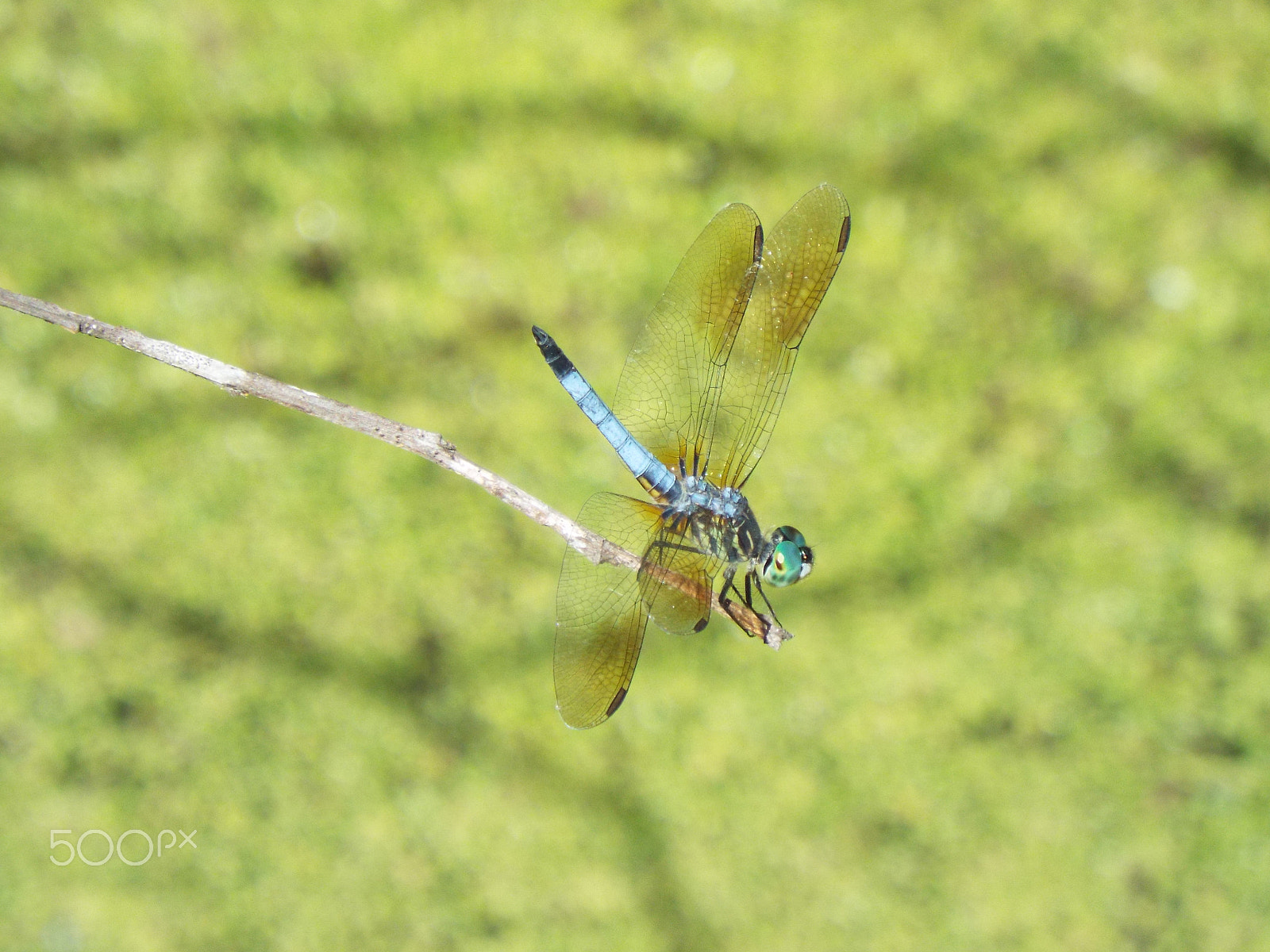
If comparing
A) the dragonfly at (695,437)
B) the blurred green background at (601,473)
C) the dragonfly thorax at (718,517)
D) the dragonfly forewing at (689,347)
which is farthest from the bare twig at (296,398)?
the blurred green background at (601,473)

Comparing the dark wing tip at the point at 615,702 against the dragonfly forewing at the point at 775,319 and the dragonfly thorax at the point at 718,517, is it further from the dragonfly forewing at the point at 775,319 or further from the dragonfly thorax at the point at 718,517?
the dragonfly forewing at the point at 775,319

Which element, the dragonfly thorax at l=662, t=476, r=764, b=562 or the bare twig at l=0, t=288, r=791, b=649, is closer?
the bare twig at l=0, t=288, r=791, b=649

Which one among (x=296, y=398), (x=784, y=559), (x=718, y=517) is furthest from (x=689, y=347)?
(x=296, y=398)

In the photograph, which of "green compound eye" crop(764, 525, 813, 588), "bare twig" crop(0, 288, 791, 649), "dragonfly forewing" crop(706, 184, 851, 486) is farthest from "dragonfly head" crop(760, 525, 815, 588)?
"bare twig" crop(0, 288, 791, 649)

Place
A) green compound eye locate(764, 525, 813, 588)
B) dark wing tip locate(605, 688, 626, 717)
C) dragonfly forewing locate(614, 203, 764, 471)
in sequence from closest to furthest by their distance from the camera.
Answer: dark wing tip locate(605, 688, 626, 717), green compound eye locate(764, 525, 813, 588), dragonfly forewing locate(614, 203, 764, 471)

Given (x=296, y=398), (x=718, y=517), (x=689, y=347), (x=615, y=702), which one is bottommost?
(x=615, y=702)

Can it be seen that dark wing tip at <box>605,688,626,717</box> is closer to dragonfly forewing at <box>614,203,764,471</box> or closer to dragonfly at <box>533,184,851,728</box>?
dragonfly at <box>533,184,851,728</box>

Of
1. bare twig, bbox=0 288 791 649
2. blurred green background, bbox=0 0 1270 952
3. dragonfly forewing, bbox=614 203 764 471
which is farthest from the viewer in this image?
blurred green background, bbox=0 0 1270 952

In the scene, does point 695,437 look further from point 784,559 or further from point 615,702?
point 615,702
